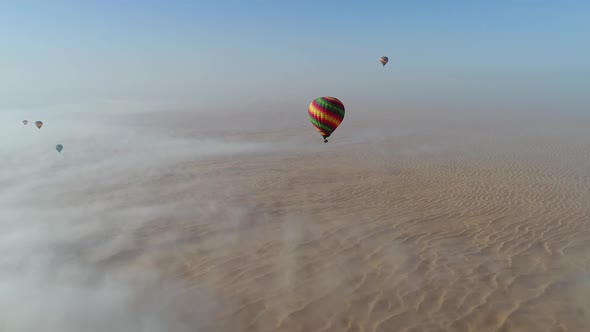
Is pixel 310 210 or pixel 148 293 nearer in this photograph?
pixel 148 293

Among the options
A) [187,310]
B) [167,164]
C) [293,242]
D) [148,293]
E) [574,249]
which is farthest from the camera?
[167,164]

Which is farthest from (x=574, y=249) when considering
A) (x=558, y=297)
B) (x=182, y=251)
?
(x=182, y=251)

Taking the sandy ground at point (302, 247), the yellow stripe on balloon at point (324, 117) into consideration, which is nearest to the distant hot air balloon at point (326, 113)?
the yellow stripe on balloon at point (324, 117)

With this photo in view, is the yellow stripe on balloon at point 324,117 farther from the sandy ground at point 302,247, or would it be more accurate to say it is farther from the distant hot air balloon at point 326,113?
the sandy ground at point 302,247

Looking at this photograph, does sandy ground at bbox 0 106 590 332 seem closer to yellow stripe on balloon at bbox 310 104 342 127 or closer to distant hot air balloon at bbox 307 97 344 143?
distant hot air balloon at bbox 307 97 344 143

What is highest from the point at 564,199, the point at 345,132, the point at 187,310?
the point at 345,132

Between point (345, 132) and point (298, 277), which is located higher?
point (345, 132)

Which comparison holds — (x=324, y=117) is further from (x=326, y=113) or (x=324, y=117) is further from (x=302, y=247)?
(x=302, y=247)

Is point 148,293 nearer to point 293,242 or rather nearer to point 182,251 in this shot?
point 182,251
